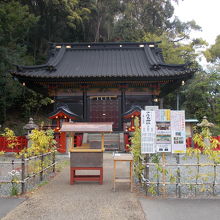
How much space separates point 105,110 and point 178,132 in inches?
459

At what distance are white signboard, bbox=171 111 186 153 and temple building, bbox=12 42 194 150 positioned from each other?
9.92 m

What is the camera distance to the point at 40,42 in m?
30.9

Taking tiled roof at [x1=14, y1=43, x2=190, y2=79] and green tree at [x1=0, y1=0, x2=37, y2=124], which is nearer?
tiled roof at [x1=14, y1=43, x2=190, y2=79]

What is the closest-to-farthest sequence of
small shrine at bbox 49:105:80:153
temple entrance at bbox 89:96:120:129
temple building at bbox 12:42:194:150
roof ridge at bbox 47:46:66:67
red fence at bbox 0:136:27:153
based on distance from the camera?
small shrine at bbox 49:105:80:153 → red fence at bbox 0:136:27:153 → temple building at bbox 12:42:194:150 → temple entrance at bbox 89:96:120:129 → roof ridge at bbox 47:46:66:67

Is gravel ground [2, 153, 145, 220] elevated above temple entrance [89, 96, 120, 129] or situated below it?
below

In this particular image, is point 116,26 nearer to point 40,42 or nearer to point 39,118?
point 40,42

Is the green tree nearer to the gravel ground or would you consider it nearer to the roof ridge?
the roof ridge

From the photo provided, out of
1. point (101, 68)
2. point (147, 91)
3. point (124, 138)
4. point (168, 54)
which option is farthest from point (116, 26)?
point (124, 138)

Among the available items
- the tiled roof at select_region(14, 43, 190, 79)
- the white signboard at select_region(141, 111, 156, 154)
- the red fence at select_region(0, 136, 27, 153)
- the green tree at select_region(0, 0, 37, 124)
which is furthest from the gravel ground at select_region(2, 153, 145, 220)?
the green tree at select_region(0, 0, 37, 124)

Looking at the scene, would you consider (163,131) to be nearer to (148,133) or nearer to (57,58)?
(148,133)

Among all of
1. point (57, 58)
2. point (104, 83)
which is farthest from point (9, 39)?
point (104, 83)

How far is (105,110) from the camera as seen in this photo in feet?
57.4

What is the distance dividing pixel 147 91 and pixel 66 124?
432 inches

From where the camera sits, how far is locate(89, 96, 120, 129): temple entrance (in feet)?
57.4
